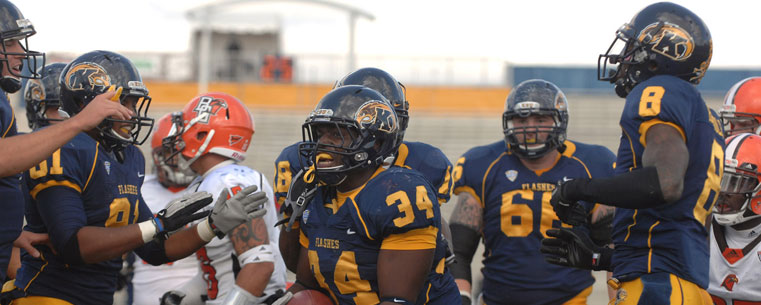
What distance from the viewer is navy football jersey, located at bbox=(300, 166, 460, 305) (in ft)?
9.87

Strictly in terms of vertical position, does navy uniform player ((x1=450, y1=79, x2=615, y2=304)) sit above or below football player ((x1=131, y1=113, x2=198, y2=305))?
above

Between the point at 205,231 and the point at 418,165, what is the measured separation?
1.23m

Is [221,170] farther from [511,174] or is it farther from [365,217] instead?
[511,174]

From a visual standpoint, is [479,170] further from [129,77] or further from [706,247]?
[129,77]

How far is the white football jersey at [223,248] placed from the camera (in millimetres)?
4223

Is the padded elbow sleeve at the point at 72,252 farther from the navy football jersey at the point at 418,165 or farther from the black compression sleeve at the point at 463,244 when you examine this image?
the black compression sleeve at the point at 463,244

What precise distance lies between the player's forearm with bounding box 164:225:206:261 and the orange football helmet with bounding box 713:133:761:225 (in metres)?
2.85

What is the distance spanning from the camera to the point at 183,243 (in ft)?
12.7

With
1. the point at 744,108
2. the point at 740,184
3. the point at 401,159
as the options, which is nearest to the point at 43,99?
the point at 401,159

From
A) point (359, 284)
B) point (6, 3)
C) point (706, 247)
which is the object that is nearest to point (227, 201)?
point (359, 284)

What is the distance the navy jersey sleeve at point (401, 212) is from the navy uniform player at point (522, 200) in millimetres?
1775

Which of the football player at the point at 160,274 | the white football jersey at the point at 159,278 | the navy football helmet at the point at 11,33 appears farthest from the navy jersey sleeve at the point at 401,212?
the white football jersey at the point at 159,278

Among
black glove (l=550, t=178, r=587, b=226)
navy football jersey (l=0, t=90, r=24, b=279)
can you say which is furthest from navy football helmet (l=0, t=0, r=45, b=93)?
black glove (l=550, t=178, r=587, b=226)

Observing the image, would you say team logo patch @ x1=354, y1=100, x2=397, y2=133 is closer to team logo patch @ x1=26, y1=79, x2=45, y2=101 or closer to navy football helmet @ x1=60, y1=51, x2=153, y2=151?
navy football helmet @ x1=60, y1=51, x2=153, y2=151
